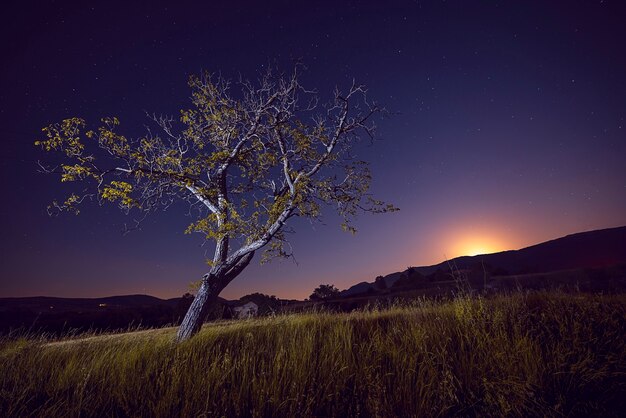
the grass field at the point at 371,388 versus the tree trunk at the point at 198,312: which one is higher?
the tree trunk at the point at 198,312

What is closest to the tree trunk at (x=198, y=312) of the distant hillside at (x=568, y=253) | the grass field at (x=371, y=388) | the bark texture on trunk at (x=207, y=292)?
the bark texture on trunk at (x=207, y=292)

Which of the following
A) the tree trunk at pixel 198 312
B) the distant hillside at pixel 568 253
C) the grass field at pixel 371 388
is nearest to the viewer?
the grass field at pixel 371 388

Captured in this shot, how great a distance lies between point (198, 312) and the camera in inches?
304

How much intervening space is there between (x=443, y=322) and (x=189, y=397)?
413cm

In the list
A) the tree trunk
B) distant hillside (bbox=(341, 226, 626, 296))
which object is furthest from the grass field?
distant hillside (bbox=(341, 226, 626, 296))

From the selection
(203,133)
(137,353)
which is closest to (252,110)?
(203,133)

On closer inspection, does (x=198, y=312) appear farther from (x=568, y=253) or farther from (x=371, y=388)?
(x=568, y=253)

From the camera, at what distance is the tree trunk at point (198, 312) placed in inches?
294

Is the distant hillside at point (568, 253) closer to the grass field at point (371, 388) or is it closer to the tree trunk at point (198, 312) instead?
the tree trunk at point (198, 312)

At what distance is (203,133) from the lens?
29.5 feet

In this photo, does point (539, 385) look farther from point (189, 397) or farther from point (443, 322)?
point (189, 397)

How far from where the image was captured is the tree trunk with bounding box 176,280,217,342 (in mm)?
7457

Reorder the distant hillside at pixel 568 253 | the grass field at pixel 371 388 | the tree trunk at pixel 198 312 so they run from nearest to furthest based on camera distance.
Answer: the grass field at pixel 371 388
the tree trunk at pixel 198 312
the distant hillside at pixel 568 253

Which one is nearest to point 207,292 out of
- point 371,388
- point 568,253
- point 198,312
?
point 198,312
